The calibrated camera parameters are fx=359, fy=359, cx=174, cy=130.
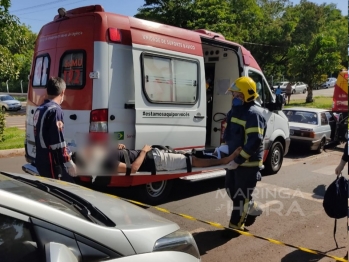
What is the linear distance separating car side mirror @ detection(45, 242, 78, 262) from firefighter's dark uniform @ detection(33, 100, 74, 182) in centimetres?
221

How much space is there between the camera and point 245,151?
13.4 ft

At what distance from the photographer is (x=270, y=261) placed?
383 centimetres

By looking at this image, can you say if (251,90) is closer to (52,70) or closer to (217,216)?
(217,216)

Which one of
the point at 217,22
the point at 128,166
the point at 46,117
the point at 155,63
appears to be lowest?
the point at 128,166

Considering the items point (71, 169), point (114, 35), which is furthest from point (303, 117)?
point (71, 169)

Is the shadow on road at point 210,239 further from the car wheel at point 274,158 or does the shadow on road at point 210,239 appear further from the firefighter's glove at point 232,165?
the car wheel at point 274,158

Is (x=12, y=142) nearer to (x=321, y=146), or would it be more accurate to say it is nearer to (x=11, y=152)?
(x=11, y=152)

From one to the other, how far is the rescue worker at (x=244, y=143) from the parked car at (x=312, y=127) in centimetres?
661

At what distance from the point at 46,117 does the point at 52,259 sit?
2.42m

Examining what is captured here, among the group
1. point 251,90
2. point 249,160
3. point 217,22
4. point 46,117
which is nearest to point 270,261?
point 249,160

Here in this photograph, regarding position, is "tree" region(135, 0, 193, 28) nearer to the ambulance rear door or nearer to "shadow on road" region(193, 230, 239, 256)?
the ambulance rear door

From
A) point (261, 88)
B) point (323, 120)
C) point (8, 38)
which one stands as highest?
point (8, 38)

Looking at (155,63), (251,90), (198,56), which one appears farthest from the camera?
(198,56)

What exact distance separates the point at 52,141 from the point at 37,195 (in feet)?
5.75
